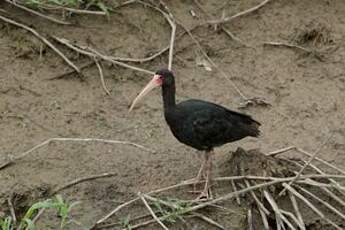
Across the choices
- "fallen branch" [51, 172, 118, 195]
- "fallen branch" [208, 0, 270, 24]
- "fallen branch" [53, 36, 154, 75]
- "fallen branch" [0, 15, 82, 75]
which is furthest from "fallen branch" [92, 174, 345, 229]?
"fallen branch" [208, 0, 270, 24]

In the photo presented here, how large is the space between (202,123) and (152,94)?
58.1 inches

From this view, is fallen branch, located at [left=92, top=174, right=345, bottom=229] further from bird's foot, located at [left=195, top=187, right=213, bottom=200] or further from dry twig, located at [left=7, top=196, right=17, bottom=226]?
dry twig, located at [left=7, top=196, right=17, bottom=226]

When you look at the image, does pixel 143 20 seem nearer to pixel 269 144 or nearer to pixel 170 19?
pixel 170 19

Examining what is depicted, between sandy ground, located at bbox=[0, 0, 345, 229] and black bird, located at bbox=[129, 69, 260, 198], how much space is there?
0.38 metres

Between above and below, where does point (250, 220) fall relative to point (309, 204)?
below

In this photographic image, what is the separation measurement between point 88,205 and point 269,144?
1831mm

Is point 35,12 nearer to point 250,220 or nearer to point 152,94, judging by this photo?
point 152,94

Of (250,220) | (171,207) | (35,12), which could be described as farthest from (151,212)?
(35,12)

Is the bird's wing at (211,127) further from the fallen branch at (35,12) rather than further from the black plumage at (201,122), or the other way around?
the fallen branch at (35,12)

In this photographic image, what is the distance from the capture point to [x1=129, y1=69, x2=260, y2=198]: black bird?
22.2 feet

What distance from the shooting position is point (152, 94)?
815 cm

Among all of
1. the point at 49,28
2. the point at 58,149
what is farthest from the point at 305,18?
the point at 58,149

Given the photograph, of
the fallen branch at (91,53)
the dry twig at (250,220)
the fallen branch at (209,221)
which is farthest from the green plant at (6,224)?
the fallen branch at (91,53)

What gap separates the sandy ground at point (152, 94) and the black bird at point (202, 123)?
380 millimetres
